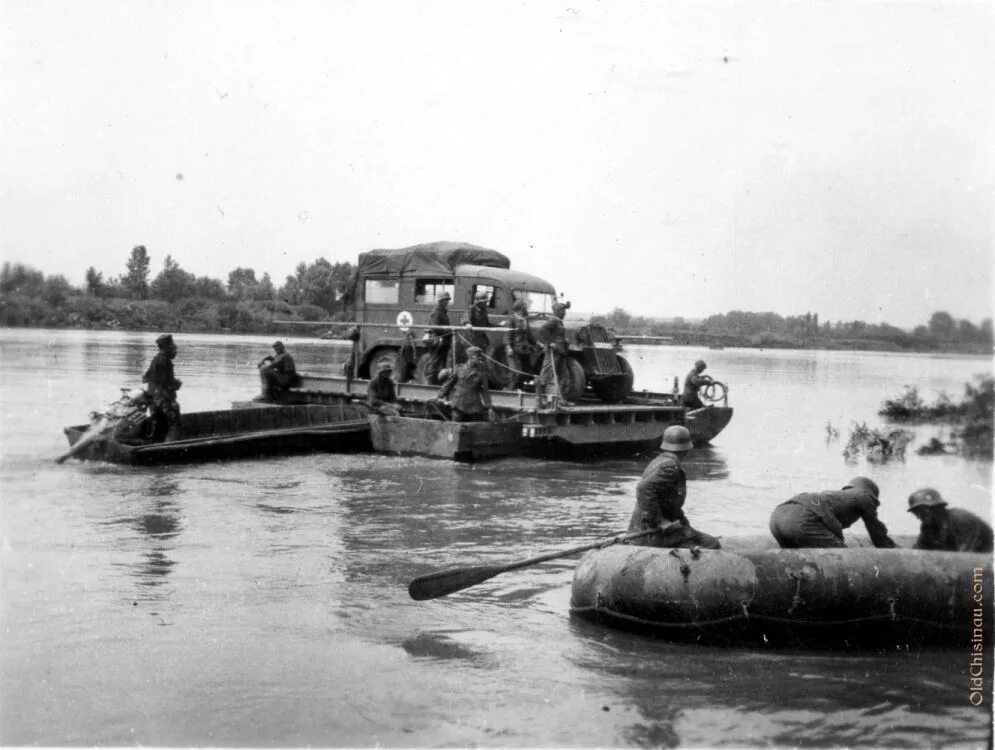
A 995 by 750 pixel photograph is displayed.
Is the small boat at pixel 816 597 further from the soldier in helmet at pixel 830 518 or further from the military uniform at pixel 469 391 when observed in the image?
the military uniform at pixel 469 391

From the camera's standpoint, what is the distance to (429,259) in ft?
61.7

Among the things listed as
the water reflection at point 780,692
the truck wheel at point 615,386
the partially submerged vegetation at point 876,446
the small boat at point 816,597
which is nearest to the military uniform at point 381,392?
the truck wheel at point 615,386

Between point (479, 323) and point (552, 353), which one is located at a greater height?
point (479, 323)

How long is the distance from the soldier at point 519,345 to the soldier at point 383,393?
213cm

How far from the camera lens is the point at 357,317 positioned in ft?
65.3

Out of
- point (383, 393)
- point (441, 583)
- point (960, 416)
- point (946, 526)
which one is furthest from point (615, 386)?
point (946, 526)

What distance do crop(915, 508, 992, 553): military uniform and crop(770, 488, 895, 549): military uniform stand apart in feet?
1.00

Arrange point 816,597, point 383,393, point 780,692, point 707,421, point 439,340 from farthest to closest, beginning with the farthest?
point 707,421 < point 439,340 < point 383,393 < point 816,597 < point 780,692

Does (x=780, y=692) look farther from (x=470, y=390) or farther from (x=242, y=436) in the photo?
(x=242, y=436)

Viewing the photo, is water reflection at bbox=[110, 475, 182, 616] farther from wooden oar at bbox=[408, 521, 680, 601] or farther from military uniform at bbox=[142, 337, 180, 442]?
wooden oar at bbox=[408, 521, 680, 601]

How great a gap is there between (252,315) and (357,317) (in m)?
36.5

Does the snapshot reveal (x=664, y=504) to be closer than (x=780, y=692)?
No

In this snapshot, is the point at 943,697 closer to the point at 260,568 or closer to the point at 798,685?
the point at 798,685

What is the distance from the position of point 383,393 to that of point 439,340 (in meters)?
1.38
